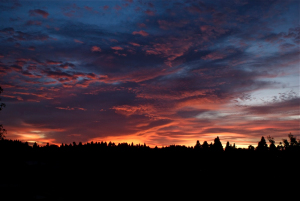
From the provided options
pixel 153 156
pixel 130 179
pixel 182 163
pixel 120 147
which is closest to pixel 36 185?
pixel 130 179

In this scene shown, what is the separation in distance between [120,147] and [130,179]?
227 inches

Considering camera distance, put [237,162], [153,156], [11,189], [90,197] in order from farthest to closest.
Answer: [237,162] → [153,156] → [90,197] → [11,189]

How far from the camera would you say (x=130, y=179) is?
26.7m

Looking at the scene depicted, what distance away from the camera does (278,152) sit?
36375mm

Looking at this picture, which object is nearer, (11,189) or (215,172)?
(11,189)

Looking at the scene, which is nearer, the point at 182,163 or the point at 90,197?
the point at 90,197

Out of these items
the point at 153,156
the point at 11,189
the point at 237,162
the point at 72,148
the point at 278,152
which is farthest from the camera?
the point at 278,152

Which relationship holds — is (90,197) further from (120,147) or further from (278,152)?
(278,152)

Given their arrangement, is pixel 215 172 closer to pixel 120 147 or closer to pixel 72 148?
pixel 120 147

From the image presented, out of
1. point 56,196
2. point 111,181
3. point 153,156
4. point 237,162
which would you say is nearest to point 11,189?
point 56,196

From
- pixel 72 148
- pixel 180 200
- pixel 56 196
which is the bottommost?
pixel 180 200

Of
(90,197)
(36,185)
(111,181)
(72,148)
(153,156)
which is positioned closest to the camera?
(36,185)

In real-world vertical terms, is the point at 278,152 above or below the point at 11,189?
above

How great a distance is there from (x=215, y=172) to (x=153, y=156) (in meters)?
9.02
